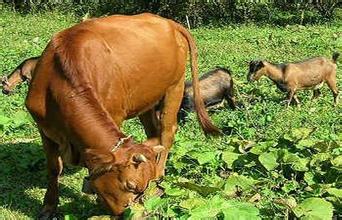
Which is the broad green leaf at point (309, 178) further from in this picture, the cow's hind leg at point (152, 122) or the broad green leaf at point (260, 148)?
the cow's hind leg at point (152, 122)

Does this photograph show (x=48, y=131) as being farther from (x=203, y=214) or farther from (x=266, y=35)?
(x=266, y=35)

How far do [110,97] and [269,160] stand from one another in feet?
5.13

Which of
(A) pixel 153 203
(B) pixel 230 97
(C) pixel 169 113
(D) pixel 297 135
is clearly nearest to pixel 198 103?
(C) pixel 169 113

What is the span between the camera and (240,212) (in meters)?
4.49

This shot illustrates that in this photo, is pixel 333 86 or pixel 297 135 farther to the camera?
pixel 333 86

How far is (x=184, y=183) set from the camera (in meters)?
5.21

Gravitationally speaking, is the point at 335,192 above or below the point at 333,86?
above

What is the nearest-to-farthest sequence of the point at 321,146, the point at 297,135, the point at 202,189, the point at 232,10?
1. the point at 202,189
2. the point at 321,146
3. the point at 297,135
4. the point at 232,10

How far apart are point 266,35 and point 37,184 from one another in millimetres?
11548

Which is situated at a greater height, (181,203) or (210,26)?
(181,203)

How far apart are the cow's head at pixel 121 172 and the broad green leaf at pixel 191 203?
0.32m

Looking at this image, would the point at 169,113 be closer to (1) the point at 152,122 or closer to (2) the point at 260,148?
(1) the point at 152,122

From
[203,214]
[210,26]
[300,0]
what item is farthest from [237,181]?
[300,0]

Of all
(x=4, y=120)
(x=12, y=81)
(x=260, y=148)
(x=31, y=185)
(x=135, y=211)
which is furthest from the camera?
(x=12, y=81)
